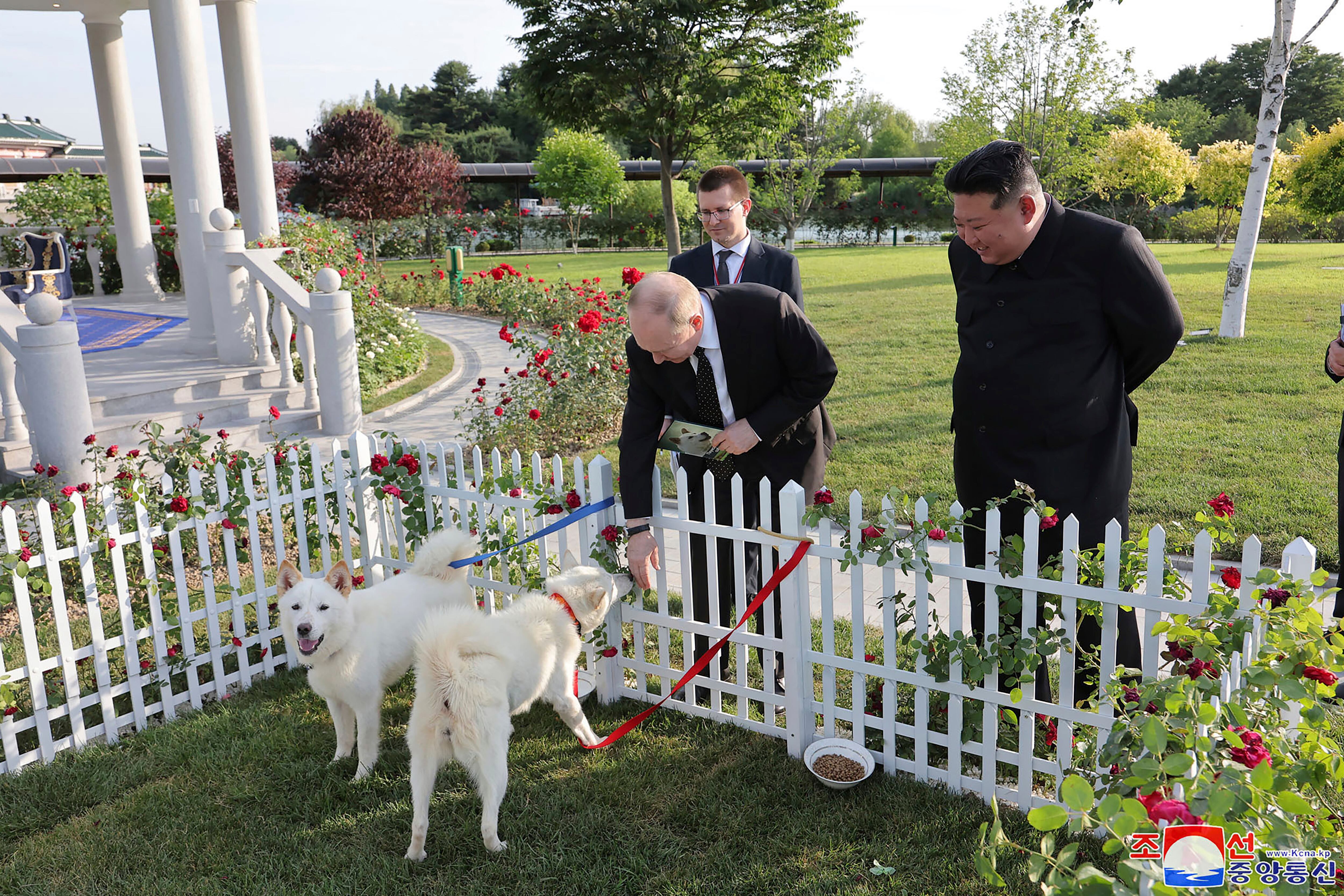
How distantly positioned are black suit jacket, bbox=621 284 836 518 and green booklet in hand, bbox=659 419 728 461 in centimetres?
6

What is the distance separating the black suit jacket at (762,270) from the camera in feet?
14.7

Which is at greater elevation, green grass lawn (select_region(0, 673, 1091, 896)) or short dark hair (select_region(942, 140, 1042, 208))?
short dark hair (select_region(942, 140, 1042, 208))

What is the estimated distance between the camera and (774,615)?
140 inches

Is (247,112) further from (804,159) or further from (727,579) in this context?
(804,159)

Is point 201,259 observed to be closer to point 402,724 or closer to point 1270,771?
point 402,724

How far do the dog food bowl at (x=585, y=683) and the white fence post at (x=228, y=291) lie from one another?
→ 6472 mm

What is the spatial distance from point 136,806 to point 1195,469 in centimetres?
682

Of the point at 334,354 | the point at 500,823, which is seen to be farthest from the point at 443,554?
the point at 334,354

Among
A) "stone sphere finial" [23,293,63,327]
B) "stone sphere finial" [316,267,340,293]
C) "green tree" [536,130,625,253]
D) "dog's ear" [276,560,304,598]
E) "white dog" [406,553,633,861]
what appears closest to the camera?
"white dog" [406,553,633,861]

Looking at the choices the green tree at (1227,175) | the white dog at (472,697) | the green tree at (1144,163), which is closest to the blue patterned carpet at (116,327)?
the white dog at (472,697)

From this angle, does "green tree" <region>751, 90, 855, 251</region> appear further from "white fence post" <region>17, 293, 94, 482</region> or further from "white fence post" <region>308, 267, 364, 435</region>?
"white fence post" <region>17, 293, 94, 482</region>

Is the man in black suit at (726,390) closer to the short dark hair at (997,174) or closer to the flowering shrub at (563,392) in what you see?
the short dark hair at (997,174)

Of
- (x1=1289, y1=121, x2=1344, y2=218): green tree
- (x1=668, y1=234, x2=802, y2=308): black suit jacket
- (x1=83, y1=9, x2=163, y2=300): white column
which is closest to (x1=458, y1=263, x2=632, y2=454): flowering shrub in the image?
(x1=668, y1=234, x2=802, y2=308): black suit jacket

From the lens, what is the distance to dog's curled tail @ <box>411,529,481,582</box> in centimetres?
376
